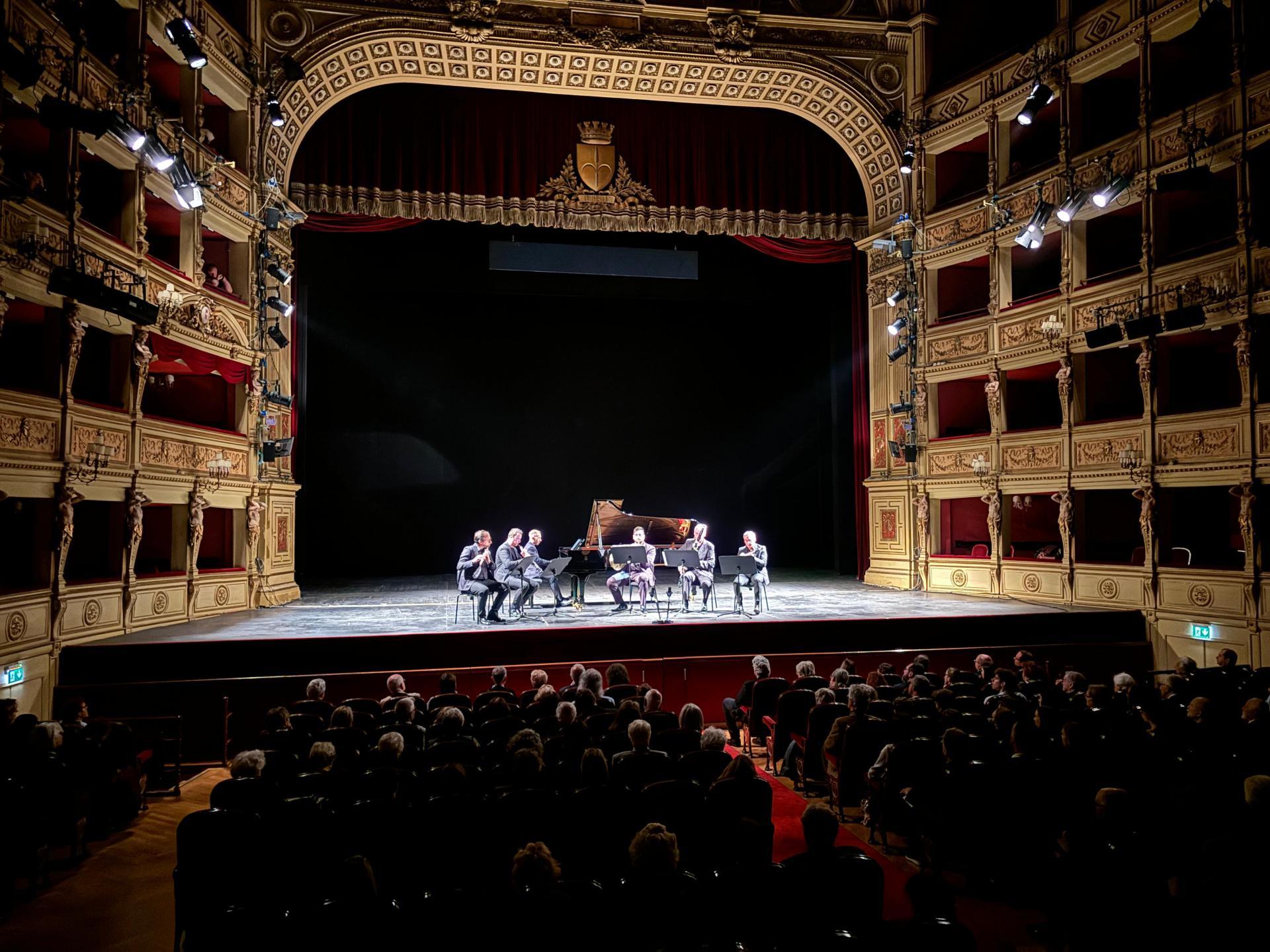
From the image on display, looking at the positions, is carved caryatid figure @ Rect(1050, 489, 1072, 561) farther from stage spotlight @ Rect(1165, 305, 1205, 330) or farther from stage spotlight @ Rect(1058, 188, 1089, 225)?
stage spotlight @ Rect(1058, 188, 1089, 225)

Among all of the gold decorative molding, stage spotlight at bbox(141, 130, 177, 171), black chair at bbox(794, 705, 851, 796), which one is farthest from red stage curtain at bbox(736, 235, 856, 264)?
the gold decorative molding

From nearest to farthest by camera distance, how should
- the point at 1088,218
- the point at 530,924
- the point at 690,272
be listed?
the point at 530,924 → the point at 1088,218 → the point at 690,272

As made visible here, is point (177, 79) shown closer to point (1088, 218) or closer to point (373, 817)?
point (373, 817)

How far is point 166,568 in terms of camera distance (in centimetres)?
1223

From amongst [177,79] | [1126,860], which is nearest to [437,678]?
[1126,860]

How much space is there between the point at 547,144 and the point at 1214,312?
11.3 meters

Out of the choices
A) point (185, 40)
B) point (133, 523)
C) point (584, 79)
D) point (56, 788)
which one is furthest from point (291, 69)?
point (56, 788)

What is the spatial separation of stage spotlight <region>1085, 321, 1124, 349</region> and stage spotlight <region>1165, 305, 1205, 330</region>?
0.74 m

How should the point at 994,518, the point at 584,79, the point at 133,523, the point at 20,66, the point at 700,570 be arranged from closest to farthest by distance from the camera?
the point at 20,66, the point at 133,523, the point at 700,570, the point at 994,518, the point at 584,79

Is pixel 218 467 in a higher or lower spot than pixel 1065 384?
lower

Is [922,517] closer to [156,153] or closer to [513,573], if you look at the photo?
[513,573]

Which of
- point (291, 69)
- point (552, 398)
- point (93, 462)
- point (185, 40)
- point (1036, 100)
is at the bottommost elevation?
point (93, 462)

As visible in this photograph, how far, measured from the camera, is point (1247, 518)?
10711 millimetres

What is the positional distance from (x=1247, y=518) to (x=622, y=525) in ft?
28.5
